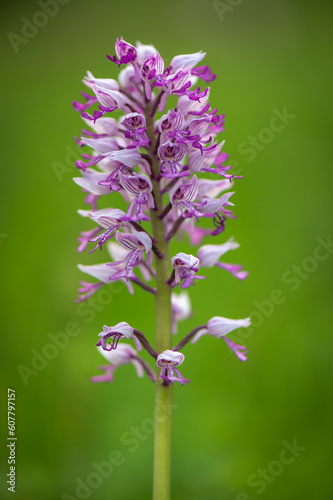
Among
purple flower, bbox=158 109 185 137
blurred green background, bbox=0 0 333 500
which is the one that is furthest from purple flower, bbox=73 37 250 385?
blurred green background, bbox=0 0 333 500

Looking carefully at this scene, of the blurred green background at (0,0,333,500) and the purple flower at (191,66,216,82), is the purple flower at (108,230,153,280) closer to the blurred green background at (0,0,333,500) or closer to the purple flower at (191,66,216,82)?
the purple flower at (191,66,216,82)

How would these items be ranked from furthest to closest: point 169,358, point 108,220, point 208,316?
point 208,316, point 108,220, point 169,358

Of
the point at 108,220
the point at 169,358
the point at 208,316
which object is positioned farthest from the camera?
the point at 208,316

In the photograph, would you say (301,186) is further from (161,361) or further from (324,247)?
(161,361)

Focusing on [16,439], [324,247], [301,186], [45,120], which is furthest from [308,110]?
[16,439]

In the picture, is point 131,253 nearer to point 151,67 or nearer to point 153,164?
point 153,164

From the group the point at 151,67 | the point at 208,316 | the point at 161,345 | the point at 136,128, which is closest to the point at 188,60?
the point at 151,67
